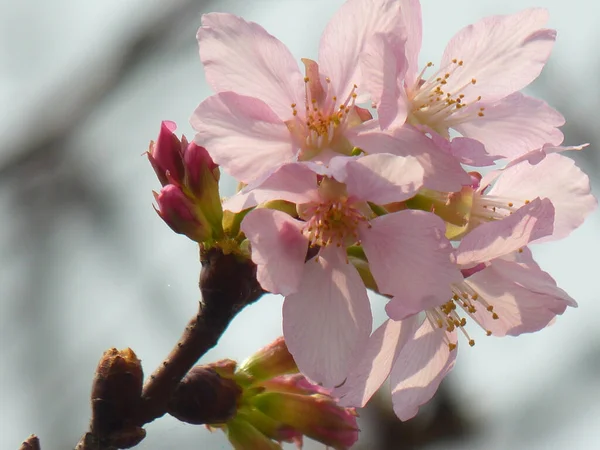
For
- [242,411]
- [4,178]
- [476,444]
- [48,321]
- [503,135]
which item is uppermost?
[4,178]

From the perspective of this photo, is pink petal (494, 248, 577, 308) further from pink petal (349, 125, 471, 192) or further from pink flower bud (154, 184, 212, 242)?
pink flower bud (154, 184, 212, 242)

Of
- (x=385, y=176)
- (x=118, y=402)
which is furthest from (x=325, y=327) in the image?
(x=118, y=402)

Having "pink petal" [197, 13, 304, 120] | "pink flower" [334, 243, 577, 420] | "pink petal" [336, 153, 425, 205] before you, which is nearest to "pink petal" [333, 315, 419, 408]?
"pink flower" [334, 243, 577, 420]

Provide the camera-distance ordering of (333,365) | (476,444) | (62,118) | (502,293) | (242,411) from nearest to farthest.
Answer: (333,365) → (502,293) → (242,411) → (62,118) → (476,444)

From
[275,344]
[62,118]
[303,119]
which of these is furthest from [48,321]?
[303,119]

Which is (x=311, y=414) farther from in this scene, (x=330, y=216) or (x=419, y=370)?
(x=330, y=216)

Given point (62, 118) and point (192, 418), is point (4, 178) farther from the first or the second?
point (192, 418)
